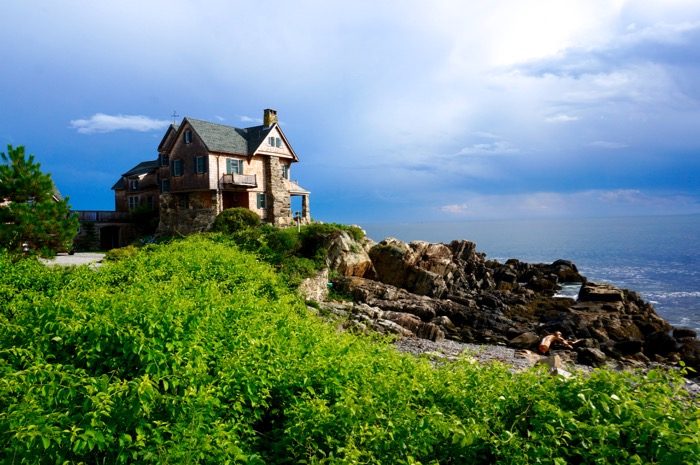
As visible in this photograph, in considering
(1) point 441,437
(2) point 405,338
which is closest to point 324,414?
(1) point 441,437

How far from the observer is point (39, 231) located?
21.9m

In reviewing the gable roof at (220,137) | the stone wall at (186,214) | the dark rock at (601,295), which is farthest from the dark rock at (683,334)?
the gable roof at (220,137)

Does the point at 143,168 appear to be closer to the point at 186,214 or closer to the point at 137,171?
the point at 137,171

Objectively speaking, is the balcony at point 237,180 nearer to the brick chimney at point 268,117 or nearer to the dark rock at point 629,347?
the brick chimney at point 268,117

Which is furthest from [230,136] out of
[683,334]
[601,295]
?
[683,334]

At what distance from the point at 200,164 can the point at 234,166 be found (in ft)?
10.1

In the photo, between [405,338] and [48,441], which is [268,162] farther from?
[48,441]

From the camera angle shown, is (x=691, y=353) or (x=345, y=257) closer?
(x=691, y=353)

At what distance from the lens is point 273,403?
22.7 ft

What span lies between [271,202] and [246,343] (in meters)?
38.6

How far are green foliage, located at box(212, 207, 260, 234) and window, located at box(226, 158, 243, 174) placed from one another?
228 inches

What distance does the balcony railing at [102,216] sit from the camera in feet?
159

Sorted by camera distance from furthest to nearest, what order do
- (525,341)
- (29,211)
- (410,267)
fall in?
1. (410,267)
2. (525,341)
3. (29,211)

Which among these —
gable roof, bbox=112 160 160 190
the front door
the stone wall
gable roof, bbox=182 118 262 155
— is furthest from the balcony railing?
gable roof, bbox=182 118 262 155
